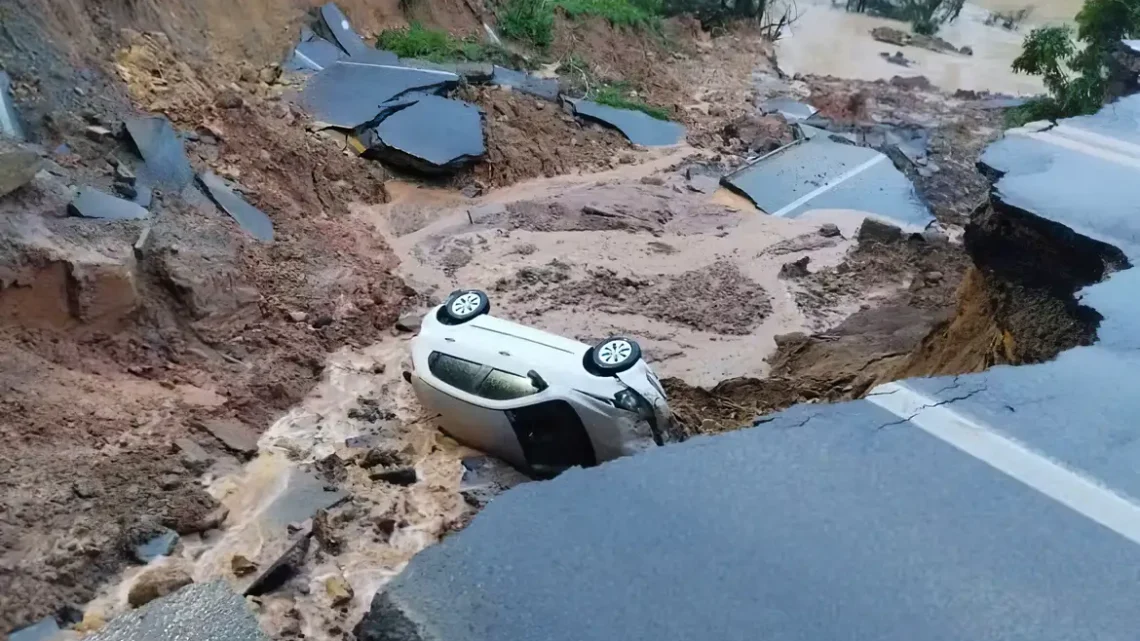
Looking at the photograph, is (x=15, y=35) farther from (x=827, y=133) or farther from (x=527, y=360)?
(x=827, y=133)

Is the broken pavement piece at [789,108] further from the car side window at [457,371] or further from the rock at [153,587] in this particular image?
the rock at [153,587]

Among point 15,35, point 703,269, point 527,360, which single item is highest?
point 15,35

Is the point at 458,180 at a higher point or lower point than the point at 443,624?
lower

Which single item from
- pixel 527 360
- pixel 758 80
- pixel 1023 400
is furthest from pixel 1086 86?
pixel 1023 400

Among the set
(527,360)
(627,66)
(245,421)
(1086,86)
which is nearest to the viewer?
(527,360)

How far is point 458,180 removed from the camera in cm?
970

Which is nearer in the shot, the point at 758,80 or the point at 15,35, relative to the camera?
the point at 15,35

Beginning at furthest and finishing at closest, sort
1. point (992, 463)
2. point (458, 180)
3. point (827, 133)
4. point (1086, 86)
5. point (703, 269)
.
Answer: point (827, 133), point (1086, 86), point (458, 180), point (703, 269), point (992, 463)

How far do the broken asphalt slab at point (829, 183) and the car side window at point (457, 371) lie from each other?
209 inches

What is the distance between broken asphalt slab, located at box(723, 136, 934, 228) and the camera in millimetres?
9578

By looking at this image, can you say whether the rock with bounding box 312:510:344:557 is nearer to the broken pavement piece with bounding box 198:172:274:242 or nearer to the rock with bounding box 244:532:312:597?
the rock with bounding box 244:532:312:597

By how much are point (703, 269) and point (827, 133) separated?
414 cm

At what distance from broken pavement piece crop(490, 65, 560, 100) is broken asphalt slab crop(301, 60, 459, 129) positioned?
724mm

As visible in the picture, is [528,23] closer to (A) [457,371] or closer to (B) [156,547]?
(A) [457,371]
